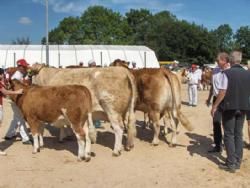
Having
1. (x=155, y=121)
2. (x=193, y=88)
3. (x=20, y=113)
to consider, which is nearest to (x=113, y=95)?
(x=155, y=121)

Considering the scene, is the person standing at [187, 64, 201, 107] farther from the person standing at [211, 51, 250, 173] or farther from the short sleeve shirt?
the person standing at [211, 51, 250, 173]

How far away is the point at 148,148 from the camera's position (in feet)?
30.7

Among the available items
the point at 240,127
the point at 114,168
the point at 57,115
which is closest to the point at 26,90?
the point at 57,115

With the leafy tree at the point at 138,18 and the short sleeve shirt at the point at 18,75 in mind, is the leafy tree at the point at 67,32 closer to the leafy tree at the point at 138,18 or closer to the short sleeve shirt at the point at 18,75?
the leafy tree at the point at 138,18

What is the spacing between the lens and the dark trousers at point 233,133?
7.20 metres

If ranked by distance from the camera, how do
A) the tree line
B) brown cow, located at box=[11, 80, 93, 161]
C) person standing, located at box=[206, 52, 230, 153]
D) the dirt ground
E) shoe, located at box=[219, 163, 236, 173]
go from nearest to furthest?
the dirt ground < shoe, located at box=[219, 163, 236, 173] < brown cow, located at box=[11, 80, 93, 161] < person standing, located at box=[206, 52, 230, 153] < the tree line

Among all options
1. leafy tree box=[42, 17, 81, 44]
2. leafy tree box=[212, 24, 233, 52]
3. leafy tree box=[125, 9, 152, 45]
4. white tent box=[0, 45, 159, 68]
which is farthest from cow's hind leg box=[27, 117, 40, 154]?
leafy tree box=[212, 24, 233, 52]

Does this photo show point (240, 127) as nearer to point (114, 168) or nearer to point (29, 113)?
point (114, 168)

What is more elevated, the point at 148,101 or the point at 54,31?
the point at 54,31

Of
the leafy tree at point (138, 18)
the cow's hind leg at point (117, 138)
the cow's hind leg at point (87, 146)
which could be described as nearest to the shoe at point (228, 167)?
→ the cow's hind leg at point (117, 138)

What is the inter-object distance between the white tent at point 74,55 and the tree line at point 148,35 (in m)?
32.4

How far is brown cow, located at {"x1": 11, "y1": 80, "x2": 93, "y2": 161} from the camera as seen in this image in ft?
26.3

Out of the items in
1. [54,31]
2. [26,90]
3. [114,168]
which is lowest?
[114,168]

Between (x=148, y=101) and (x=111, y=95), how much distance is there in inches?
54.5
